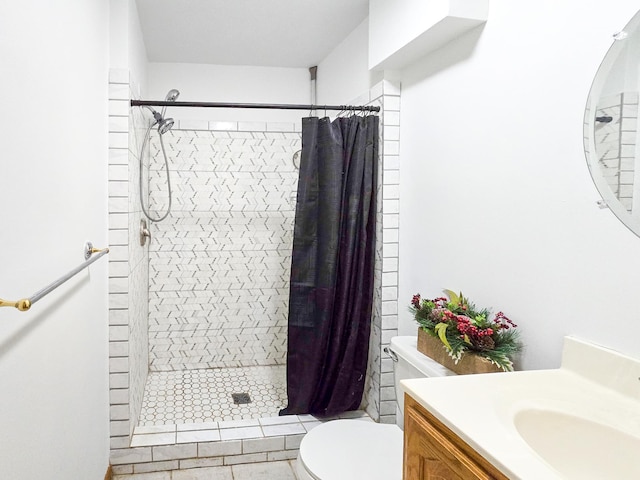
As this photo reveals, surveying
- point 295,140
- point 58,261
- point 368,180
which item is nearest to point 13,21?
point 58,261

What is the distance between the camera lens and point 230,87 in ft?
12.6

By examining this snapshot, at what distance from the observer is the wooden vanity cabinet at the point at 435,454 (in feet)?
3.30

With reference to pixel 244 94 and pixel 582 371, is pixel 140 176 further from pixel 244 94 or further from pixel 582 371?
pixel 582 371

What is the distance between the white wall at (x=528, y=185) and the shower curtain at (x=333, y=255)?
417mm

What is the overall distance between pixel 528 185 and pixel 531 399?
73 cm

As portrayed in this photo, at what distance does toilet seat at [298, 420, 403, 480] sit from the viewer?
1.74m

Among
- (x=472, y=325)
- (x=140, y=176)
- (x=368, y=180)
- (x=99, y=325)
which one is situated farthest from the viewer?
(x=140, y=176)

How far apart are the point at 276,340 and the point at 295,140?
1537 millimetres

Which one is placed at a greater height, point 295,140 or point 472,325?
point 295,140

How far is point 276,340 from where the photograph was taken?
12.9ft

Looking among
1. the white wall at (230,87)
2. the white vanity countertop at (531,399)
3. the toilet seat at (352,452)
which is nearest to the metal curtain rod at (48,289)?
the white vanity countertop at (531,399)

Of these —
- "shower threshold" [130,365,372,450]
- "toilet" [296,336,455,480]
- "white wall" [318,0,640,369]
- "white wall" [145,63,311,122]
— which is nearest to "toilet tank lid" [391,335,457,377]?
"toilet" [296,336,455,480]

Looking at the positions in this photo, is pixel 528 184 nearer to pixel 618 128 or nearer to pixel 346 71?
pixel 618 128

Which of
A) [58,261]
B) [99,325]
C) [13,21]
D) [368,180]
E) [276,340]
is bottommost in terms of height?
[276,340]
